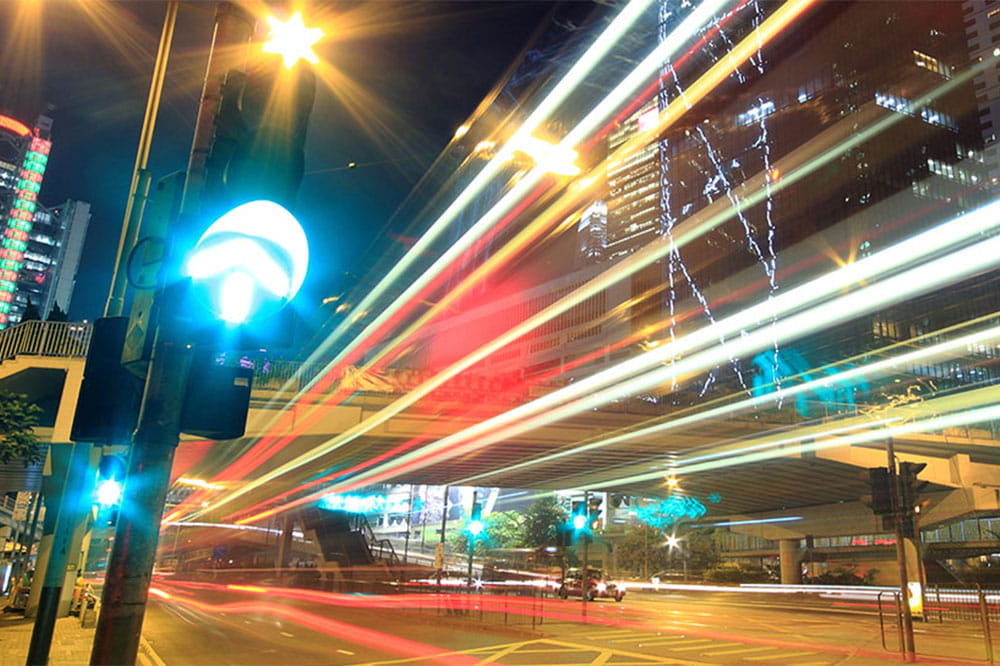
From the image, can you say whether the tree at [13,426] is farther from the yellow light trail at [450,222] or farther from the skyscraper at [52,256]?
the skyscraper at [52,256]

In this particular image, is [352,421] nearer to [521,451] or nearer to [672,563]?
[521,451]

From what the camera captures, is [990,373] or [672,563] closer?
[990,373]

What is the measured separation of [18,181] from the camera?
13150 centimetres

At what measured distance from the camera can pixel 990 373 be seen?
45.6 m

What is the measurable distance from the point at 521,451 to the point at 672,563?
37.6 m

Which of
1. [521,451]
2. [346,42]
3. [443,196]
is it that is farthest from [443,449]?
[346,42]

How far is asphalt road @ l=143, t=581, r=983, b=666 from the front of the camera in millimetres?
14258

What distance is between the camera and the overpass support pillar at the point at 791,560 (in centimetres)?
5769

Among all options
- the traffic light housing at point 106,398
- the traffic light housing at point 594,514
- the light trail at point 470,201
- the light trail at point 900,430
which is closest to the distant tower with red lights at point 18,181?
the light trail at point 470,201

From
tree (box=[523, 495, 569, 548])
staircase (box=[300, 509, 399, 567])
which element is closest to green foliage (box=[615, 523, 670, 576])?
tree (box=[523, 495, 569, 548])

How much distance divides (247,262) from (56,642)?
54.0 ft

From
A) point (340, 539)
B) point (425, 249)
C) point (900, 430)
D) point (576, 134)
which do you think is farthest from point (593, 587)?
point (576, 134)

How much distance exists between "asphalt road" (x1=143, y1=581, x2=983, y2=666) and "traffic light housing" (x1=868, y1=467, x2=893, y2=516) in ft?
10.5

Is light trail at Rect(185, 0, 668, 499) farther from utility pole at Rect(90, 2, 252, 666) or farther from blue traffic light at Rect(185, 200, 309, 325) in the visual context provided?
utility pole at Rect(90, 2, 252, 666)
